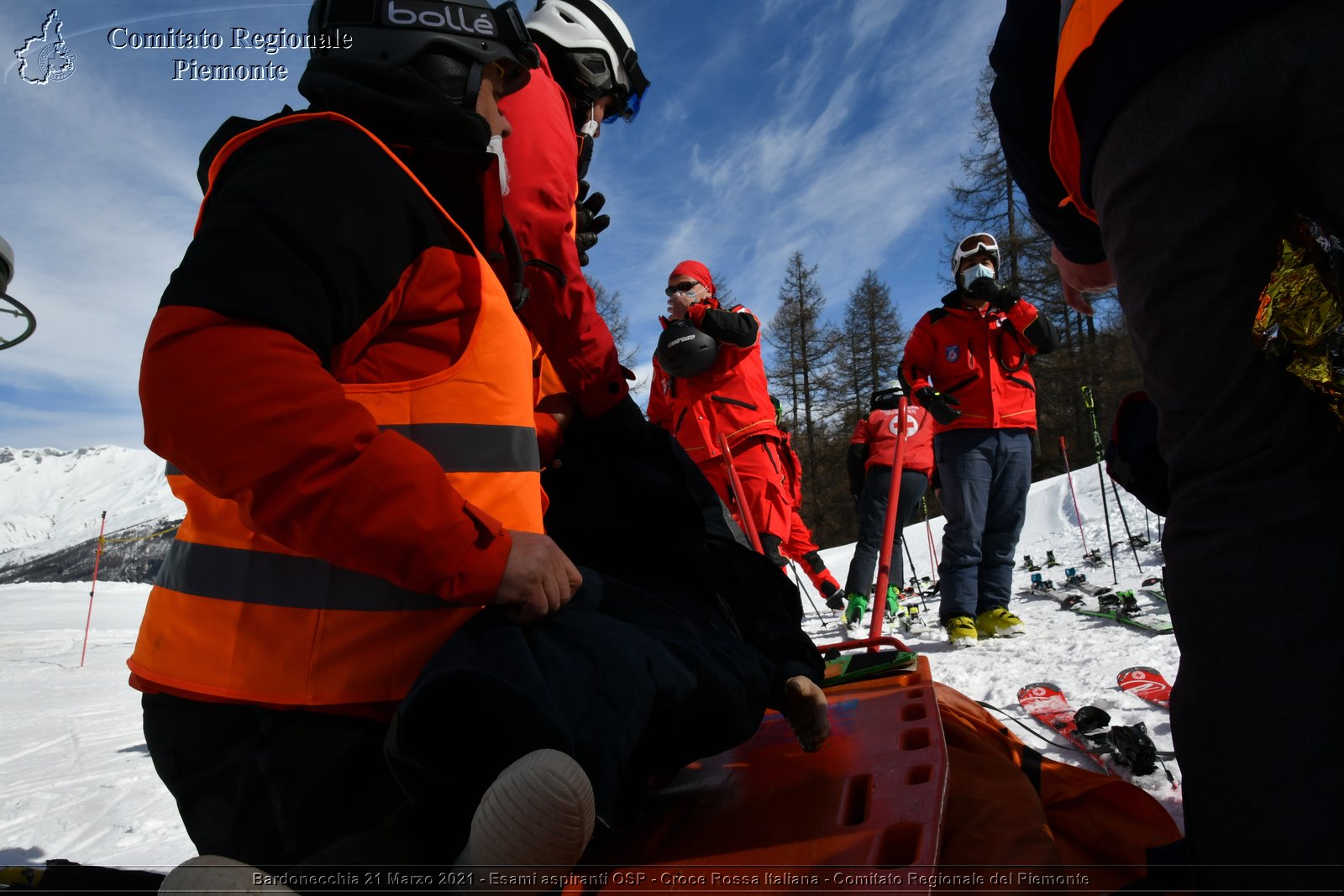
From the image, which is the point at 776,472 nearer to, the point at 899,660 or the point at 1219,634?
the point at 899,660

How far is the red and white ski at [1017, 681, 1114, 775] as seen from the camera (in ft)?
6.85

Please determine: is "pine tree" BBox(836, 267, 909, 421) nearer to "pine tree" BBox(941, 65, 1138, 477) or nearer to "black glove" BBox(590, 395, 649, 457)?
"pine tree" BBox(941, 65, 1138, 477)

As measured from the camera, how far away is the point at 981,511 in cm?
443

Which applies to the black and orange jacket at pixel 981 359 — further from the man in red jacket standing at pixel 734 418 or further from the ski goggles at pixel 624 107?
the ski goggles at pixel 624 107

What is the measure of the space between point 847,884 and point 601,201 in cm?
302

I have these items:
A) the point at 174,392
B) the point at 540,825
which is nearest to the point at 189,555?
the point at 174,392

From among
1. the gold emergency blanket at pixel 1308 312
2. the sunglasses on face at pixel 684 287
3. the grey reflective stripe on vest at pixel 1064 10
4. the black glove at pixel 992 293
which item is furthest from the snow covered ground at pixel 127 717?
the sunglasses on face at pixel 684 287

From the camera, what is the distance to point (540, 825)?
0.81m

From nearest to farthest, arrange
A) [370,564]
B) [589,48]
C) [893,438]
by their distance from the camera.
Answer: [370,564]
[589,48]
[893,438]

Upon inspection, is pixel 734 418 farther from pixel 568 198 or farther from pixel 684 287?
pixel 568 198

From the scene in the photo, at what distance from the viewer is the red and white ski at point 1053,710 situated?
6.85 ft

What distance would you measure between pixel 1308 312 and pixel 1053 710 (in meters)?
1.96

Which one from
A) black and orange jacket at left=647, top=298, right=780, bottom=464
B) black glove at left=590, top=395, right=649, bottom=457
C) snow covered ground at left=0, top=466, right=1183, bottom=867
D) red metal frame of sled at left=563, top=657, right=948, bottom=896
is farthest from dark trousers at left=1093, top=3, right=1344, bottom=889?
black and orange jacket at left=647, top=298, right=780, bottom=464

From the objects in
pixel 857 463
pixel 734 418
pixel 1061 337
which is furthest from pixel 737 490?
pixel 1061 337
